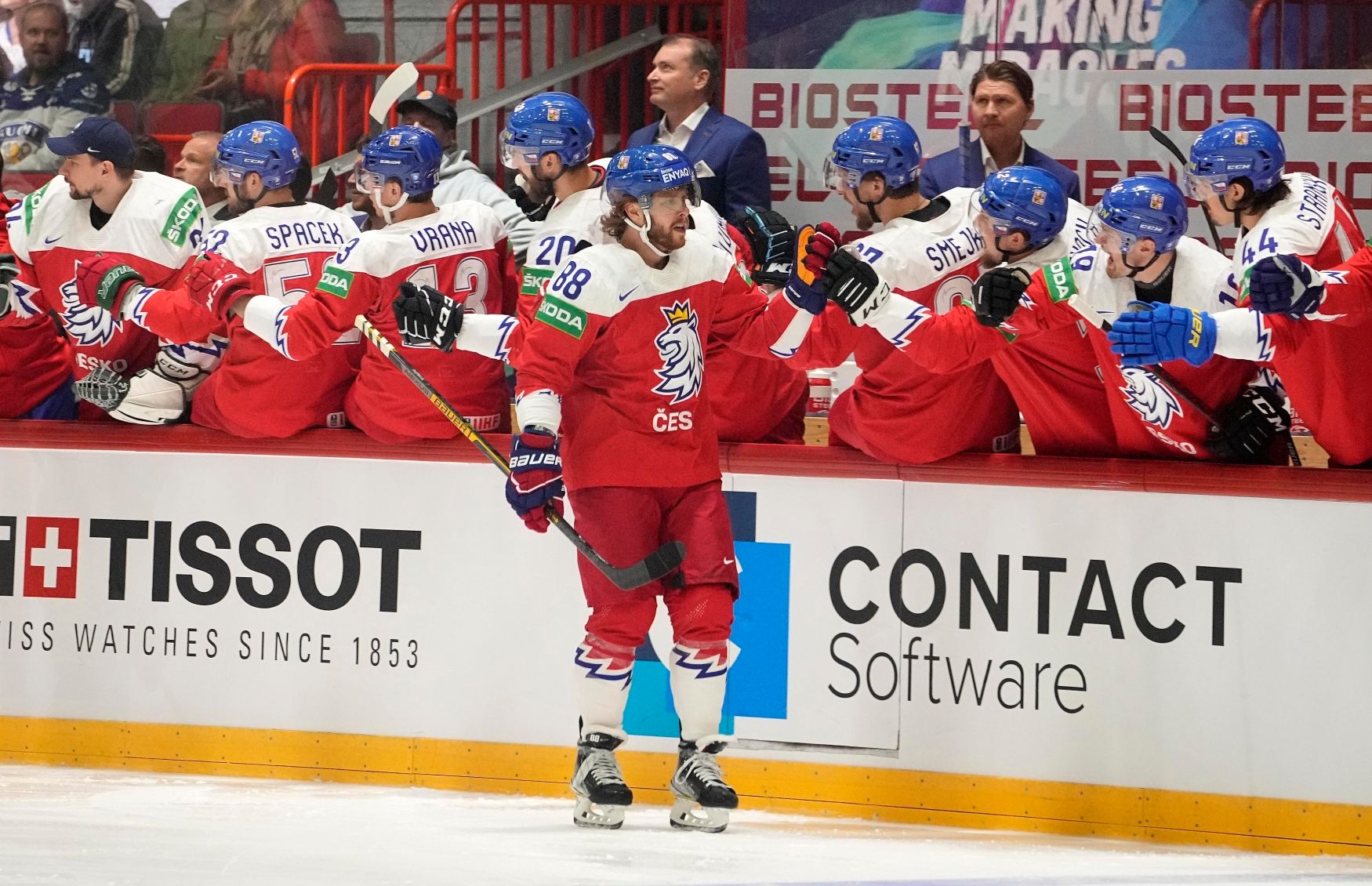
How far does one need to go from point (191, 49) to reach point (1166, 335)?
20.3 ft

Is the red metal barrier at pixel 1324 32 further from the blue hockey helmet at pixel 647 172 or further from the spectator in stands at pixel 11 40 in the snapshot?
the spectator in stands at pixel 11 40

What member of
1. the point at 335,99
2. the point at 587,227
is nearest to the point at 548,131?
the point at 587,227

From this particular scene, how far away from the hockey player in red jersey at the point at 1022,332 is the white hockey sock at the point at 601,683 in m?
1.05

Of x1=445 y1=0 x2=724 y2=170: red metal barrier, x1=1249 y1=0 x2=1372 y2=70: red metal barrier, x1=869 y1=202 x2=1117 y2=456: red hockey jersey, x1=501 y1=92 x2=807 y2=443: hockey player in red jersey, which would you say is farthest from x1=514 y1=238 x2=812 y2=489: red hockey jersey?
x1=445 y1=0 x2=724 y2=170: red metal barrier

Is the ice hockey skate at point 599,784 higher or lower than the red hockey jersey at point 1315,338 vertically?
lower

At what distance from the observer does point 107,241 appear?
525cm

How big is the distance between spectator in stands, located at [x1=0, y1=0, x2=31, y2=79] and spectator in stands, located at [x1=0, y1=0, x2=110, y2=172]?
0.20ft

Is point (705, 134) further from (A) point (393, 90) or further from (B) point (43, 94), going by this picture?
(B) point (43, 94)

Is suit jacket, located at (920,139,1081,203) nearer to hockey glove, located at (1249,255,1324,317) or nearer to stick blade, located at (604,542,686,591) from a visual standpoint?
hockey glove, located at (1249,255,1324,317)

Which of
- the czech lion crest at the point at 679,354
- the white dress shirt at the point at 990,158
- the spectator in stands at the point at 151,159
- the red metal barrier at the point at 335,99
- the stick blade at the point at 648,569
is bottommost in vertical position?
the stick blade at the point at 648,569

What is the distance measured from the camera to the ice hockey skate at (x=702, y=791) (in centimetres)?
434

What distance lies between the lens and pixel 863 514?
15.5 feet

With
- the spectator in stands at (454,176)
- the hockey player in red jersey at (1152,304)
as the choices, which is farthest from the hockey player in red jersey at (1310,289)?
the spectator in stands at (454,176)

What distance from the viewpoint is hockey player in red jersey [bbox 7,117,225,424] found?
5.22 m
